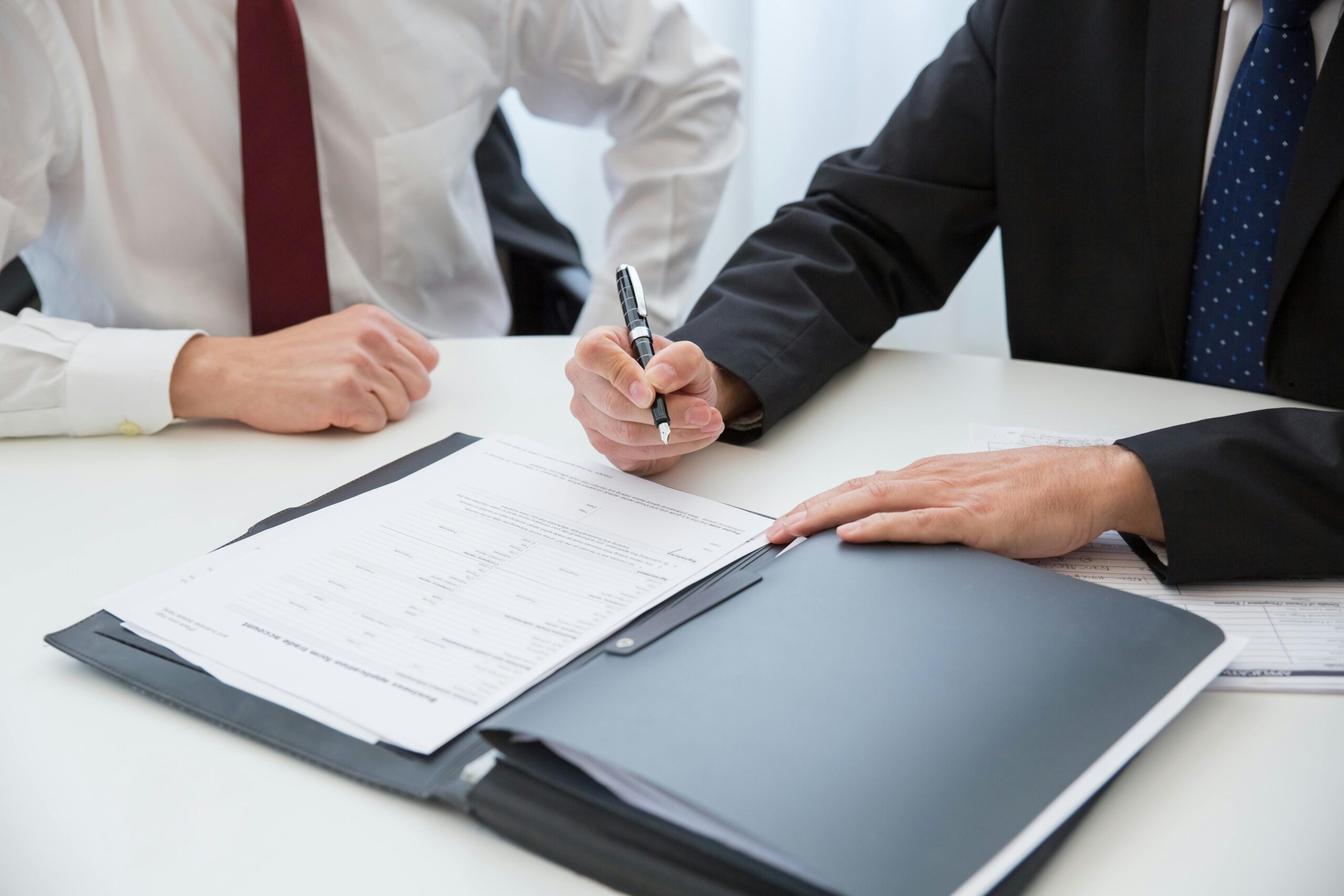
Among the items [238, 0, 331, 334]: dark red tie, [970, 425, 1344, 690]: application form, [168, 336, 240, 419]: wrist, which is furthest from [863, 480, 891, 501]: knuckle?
[238, 0, 331, 334]: dark red tie

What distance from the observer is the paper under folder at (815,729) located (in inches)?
17.6

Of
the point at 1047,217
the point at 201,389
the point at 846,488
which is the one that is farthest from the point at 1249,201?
the point at 201,389

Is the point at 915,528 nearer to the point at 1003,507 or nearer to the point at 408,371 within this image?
the point at 1003,507

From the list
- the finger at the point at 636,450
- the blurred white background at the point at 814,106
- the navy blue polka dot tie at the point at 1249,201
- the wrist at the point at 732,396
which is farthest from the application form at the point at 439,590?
the blurred white background at the point at 814,106

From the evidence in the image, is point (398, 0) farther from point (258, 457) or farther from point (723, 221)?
point (723, 221)

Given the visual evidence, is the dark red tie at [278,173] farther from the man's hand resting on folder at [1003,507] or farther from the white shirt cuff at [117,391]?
the man's hand resting on folder at [1003,507]

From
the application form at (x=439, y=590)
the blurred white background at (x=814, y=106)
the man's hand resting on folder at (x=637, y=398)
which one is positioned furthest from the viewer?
the blurred white background at (x=814, y=106)

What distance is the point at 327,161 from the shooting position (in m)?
1.33

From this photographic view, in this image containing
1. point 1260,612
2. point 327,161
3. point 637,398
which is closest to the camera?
point 1260,612

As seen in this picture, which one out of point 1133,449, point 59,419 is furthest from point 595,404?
point 59,419

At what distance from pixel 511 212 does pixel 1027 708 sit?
127 cm

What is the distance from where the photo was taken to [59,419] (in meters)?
0.97

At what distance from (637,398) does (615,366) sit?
4 cm

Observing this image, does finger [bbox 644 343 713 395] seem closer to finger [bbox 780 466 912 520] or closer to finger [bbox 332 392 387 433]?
finger [bbox 780 466 912 520]
